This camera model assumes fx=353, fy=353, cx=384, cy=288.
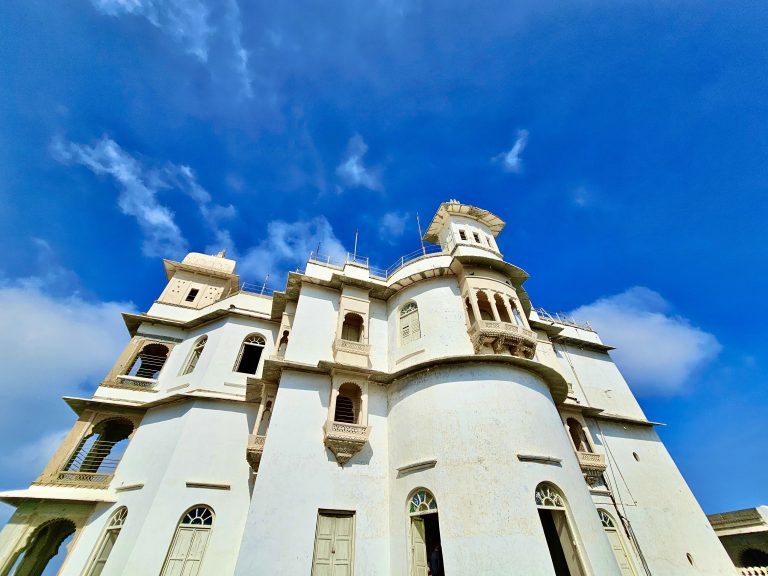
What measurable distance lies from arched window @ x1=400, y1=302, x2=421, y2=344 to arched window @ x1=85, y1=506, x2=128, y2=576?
45.9 feet

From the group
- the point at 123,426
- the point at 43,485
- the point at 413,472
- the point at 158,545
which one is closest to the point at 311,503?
the point at 413,472

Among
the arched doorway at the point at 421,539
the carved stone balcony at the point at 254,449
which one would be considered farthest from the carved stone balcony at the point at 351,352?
the arched doorway at the point at 421,539

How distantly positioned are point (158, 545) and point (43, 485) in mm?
6804

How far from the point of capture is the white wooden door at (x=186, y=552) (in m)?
13.1

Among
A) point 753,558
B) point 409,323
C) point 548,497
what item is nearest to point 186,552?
point 409,323

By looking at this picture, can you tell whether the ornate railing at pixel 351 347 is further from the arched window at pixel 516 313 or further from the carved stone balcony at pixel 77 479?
the carved stone balcony at pixel 77 479

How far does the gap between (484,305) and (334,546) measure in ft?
40.8

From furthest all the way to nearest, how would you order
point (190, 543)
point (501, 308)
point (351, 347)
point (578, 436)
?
point (578, 436), point (501, 308), point (351, 347), point (190, 543)

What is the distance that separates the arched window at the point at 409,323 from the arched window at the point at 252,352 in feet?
27.9

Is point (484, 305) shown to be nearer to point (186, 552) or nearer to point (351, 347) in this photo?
point (351, 347)

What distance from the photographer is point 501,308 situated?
17594 millimetres

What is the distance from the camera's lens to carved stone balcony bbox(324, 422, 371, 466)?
13844 mm

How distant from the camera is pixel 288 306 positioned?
66.3 ft

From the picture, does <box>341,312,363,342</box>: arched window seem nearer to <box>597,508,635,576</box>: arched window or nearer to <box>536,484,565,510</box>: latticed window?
<box>536,484,565,510</box>: latticed window
